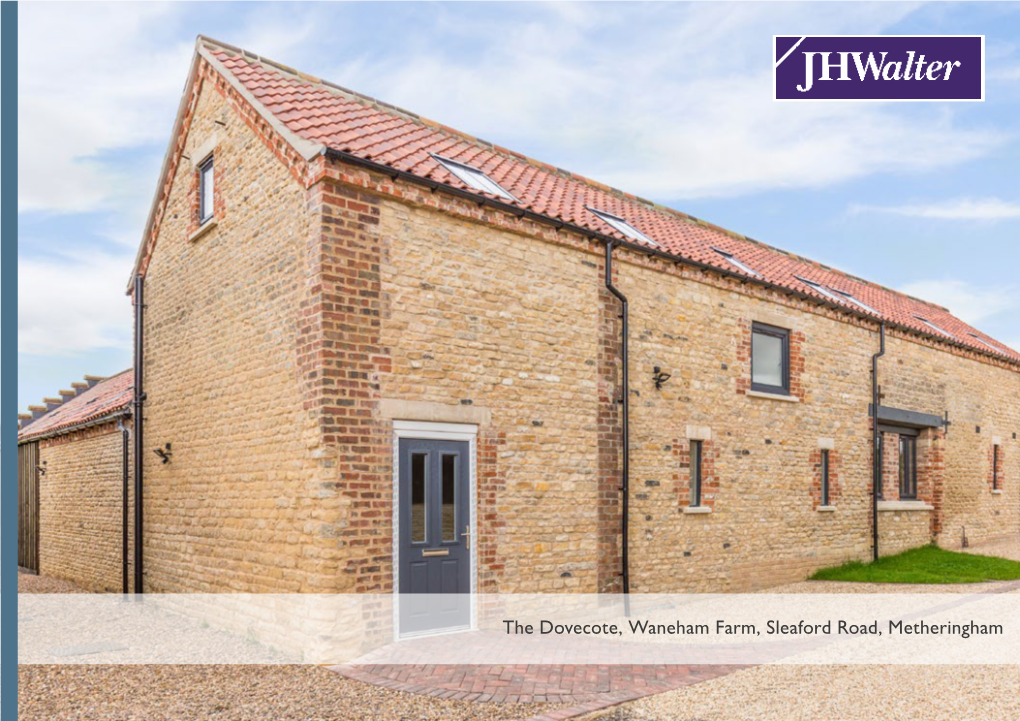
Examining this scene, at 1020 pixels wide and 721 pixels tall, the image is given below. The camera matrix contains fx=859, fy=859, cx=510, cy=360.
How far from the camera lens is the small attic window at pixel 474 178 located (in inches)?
456

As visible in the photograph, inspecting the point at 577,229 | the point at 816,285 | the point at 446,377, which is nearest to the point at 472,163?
the point at 577,229

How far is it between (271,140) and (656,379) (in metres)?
6.35

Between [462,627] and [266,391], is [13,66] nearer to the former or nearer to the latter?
[266,391]

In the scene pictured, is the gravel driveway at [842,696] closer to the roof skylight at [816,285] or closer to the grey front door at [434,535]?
the grey front door at [434,535]

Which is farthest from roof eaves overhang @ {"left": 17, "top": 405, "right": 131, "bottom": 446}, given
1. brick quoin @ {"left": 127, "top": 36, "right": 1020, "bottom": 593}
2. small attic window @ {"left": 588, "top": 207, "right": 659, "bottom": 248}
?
small attic window @ {"left": 588, "top": 207, "right": 659, "bottom": 248}

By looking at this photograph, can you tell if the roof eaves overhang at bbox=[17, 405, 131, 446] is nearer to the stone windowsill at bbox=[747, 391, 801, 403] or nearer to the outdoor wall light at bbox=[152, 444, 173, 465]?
the outdoor wall light at bbox=[152, 444, 173, 465]

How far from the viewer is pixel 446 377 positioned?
1020 cm

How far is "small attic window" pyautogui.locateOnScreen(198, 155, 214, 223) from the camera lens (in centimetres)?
1243

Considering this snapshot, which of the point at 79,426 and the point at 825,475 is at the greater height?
the point at 79,426

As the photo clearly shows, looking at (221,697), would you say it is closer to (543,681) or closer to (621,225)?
(543,681)

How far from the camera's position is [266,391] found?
10320mm

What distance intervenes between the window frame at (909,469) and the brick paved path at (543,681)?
40.5 feet

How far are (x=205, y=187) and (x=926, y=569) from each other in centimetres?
1454

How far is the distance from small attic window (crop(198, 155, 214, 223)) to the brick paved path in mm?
6979
